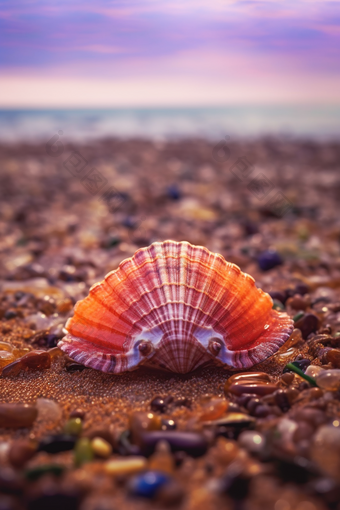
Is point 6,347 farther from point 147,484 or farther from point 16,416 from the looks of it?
point 147,484

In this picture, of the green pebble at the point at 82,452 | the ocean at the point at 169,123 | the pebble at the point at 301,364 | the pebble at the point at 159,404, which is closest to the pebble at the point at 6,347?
the pebble at the point at 159,404

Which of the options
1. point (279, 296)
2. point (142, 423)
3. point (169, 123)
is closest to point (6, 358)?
point (142, 423)

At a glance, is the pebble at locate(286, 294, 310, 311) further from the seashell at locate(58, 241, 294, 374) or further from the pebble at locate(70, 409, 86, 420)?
the pebble at locate(70, 409, 86, 420)

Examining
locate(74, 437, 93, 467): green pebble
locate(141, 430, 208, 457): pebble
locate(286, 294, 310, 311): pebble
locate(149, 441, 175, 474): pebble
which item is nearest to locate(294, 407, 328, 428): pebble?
locate(141, 430, 208, 457): pebble

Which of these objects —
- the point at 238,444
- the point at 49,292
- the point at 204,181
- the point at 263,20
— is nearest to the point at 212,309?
the point at 238,444

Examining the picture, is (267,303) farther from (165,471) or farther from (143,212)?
(143,212)

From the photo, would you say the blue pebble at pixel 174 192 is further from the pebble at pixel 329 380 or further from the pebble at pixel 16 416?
the pebble at pixel 16 416
